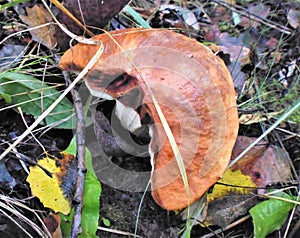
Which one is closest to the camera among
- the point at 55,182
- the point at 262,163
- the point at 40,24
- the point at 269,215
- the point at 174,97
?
the point at 174,97

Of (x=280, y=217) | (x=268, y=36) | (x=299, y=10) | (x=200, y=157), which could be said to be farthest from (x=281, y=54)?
(x=200, y=157)

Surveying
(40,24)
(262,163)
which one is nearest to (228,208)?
(262,163)

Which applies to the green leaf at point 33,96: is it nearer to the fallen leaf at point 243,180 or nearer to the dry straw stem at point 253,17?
the fallen leaf at point 243,180

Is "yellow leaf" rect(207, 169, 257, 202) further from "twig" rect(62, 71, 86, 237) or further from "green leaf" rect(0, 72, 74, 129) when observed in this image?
"green leaf" rect(0, 72, 74, 129)

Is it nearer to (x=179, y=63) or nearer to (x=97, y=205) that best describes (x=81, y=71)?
(x=179, y=63)

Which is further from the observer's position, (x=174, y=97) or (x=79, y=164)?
(x=79, y=164)

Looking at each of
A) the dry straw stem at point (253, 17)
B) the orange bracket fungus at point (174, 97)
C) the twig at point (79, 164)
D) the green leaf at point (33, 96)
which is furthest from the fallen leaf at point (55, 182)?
the dry straw stem at point (253, 17)

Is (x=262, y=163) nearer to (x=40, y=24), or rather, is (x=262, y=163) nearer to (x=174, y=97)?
(x=174, y=97)
